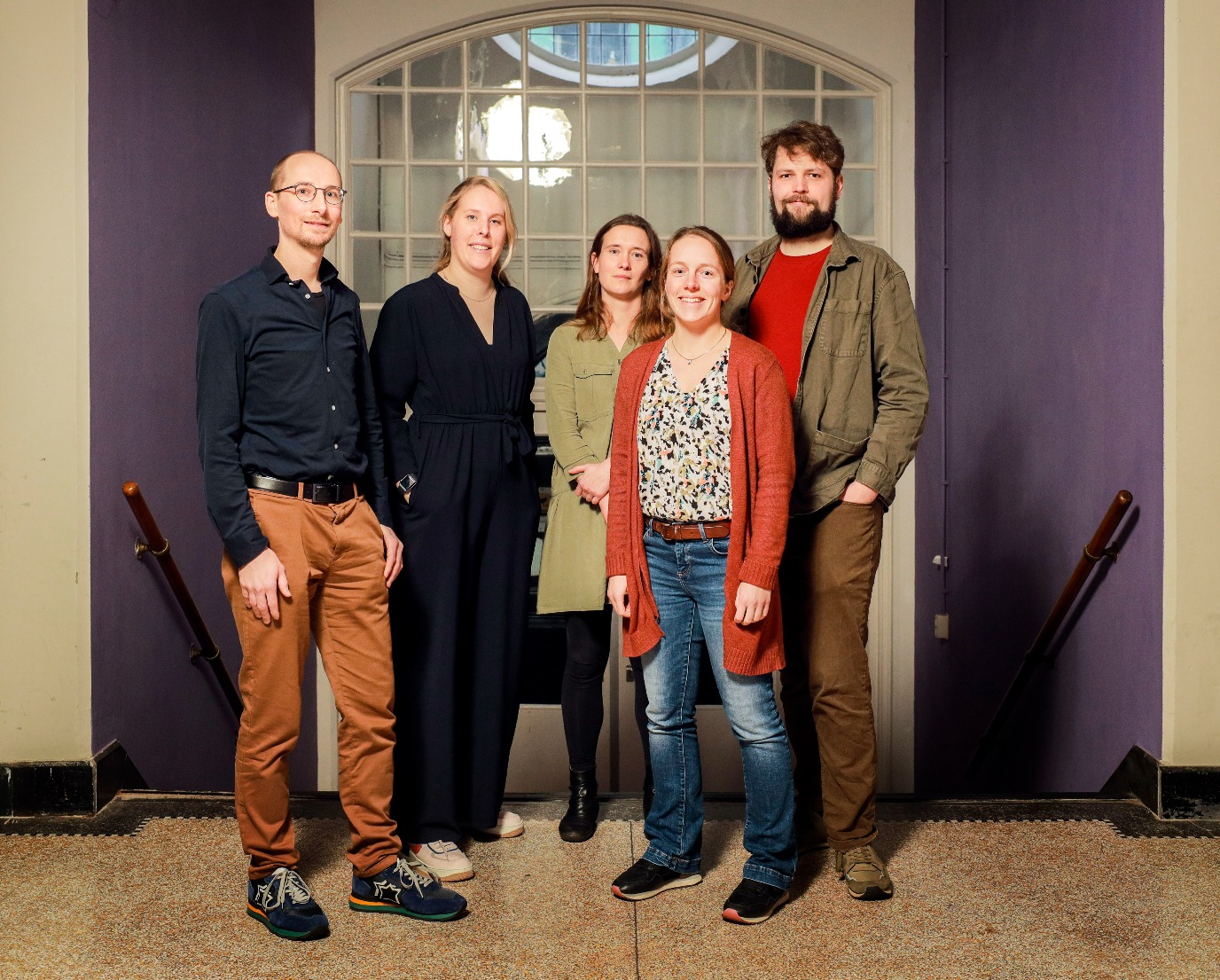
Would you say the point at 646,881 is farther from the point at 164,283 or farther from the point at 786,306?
the point at 164,283

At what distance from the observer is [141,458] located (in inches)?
128

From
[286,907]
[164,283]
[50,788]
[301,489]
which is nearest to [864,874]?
[286,907]

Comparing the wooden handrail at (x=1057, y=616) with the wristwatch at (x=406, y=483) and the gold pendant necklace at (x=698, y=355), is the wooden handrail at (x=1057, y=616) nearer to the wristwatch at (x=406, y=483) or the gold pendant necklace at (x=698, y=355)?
the gold pendant necklace at (x=698, y=355)

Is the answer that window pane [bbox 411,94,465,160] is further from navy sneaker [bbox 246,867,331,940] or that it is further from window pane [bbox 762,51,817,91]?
navy sneaker [bbox 246,867,331,940]

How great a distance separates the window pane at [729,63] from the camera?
4930mm

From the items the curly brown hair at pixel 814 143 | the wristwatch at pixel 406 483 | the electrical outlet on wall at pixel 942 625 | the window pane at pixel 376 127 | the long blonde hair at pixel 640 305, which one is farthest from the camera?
the window pane at pixel 376 127

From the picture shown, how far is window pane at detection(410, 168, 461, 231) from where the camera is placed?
4.93 metres

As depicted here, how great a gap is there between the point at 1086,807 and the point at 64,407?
8.81 ft

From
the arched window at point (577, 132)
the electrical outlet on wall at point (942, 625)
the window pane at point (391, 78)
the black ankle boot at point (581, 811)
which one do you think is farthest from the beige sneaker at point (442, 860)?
the window pane at point (391, 78)

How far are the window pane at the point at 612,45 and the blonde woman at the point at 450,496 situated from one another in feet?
8.73

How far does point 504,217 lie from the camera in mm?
2523

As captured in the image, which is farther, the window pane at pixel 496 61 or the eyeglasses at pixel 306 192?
the window pane at pixel 496 61

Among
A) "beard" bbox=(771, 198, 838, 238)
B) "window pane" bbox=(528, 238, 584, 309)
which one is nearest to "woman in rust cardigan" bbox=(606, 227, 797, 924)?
"beard" bbox=(771, 198, 838, 238)

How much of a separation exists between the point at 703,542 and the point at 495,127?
3260 millimetres
